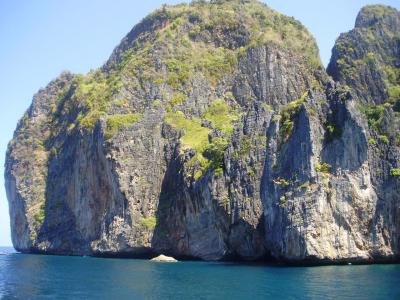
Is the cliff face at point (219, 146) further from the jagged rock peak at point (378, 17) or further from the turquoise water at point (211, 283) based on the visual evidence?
the turquoise water at point (211, 283)

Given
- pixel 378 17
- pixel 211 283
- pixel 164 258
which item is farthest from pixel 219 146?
pixel 378 17

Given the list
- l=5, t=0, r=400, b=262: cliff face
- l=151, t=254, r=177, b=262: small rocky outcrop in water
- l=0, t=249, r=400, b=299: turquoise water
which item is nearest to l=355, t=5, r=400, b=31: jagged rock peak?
l=5, t=0, r=400, b=262: cliff face

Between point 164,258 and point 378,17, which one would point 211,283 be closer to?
point 164,258

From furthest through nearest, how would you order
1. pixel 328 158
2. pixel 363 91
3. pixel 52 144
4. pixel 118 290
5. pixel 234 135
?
pixel 52 144
pixel 363 91
pixel 234 135
pixel 328 158
pixel 118 290

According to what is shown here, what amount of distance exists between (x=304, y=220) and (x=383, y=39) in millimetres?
57923

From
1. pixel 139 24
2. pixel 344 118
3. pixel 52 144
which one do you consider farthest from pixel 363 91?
pixel 52 144

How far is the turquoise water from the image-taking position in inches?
1574

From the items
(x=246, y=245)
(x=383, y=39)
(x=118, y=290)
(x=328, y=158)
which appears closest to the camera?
(x=118, y=290)

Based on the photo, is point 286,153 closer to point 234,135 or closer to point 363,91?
point 234,135

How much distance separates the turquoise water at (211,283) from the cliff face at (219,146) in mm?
9521

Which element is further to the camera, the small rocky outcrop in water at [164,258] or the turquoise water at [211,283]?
the small rocky outcrop in water at [164,258]

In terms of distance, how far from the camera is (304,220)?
204ft

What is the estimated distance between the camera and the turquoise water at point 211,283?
1574 inches

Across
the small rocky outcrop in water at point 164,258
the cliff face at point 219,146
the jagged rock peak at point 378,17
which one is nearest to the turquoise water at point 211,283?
the cliff face at point 219,146
